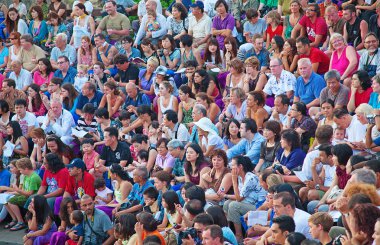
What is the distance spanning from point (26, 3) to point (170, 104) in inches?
285

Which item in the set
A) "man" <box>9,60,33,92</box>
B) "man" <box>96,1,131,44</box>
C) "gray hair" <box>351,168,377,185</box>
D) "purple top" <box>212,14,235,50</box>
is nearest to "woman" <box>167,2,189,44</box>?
"purple top" <box>212,14,235,50</box>

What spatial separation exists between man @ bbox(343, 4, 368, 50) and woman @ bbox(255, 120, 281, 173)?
304cm

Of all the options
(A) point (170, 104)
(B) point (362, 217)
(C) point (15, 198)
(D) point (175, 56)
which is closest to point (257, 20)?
(D) point (175, 56)

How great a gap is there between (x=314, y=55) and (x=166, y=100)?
88.0 inches

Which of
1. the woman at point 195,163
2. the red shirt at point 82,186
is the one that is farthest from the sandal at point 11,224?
the woman at point 195,163

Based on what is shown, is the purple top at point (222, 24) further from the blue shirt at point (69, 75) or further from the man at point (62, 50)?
the man at point (62, 50)

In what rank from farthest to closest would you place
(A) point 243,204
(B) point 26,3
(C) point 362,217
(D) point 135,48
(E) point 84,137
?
(B) point 26,3
(D) point 135,48
(E) point 84,137
(A) point 243,204
(C) point 362,217

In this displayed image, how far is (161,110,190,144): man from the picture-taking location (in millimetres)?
13633

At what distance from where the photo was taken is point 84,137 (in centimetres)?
1443

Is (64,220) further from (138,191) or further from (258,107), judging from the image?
(258,107)

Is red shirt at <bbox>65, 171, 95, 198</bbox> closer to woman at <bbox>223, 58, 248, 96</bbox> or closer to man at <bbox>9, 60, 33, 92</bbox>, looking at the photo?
woman at <bbox>223, 58, 248, 96</bbox>

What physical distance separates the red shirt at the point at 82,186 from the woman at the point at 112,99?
193 cm

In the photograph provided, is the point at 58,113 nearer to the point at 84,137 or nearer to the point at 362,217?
the point at 84,137

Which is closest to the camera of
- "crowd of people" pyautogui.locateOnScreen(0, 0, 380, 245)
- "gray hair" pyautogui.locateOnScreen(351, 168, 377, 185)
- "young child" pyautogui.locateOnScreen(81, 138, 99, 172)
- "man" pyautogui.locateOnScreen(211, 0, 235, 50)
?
"gray hair" pyautogui.locateOnScreen(351, 168, 377, 185)
